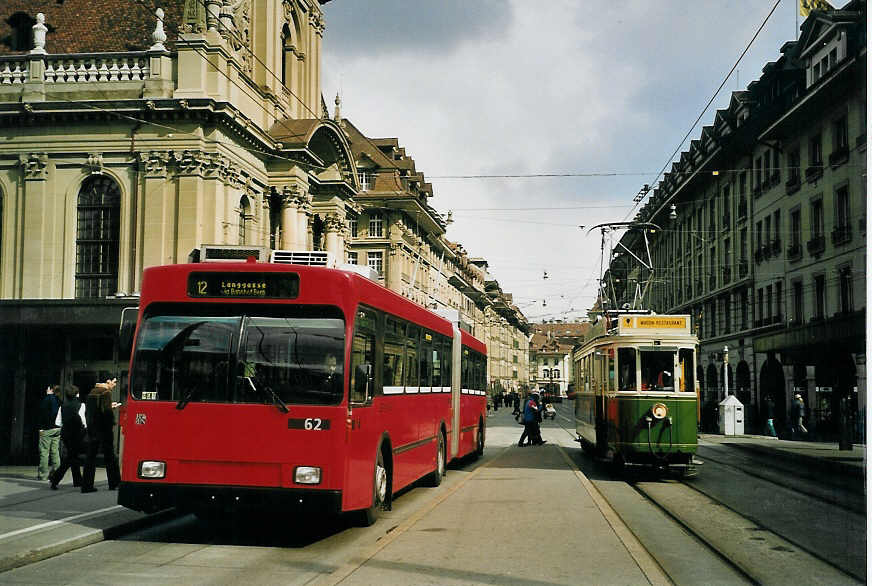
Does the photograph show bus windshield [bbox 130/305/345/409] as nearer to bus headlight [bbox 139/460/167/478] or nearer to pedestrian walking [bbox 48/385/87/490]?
bus headlight [bbox 139/460/167/478]

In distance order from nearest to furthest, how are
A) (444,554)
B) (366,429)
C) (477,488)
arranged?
1. (444,554)
2. (366,429)
3. (477,488)

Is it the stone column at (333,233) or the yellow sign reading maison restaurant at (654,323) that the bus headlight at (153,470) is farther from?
the stone column at (333,233)

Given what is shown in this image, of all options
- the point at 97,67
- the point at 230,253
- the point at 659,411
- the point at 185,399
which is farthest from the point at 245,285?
the point at 97,67

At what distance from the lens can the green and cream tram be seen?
17781 mm

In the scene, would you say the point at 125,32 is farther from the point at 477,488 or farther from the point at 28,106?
the point at 477,488

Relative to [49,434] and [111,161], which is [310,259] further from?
[111,161]

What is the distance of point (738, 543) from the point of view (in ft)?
34.2

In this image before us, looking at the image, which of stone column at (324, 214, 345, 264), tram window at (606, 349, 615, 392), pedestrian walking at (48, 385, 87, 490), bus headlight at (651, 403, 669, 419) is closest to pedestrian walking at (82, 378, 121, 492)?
pedestrian walking at (48, 385, 87, 490)

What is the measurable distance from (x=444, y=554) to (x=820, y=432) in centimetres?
Result: 2979

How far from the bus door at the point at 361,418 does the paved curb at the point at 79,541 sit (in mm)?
2771

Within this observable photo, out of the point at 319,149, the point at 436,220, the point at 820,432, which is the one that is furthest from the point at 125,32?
the point at 436,220

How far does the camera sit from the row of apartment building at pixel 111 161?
22.9 metres

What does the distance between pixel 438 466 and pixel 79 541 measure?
8.23 m

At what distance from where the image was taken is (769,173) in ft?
121
